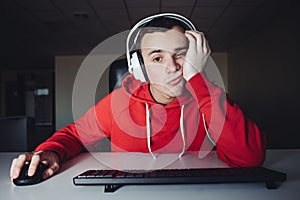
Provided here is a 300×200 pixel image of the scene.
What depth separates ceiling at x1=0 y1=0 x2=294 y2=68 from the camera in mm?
2639

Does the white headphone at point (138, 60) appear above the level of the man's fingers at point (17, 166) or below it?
above

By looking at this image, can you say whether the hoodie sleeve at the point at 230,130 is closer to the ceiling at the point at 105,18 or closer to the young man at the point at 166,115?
the young man at the point at 166,115

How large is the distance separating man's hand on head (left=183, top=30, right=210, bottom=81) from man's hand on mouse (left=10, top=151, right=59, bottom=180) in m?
0.34

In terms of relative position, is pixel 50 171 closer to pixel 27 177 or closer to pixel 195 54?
pixel 27 177

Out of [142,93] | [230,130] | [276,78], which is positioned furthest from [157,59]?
[276,78]

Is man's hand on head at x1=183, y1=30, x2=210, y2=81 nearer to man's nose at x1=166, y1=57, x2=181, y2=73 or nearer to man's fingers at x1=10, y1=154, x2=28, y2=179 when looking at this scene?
man's nose at x1=166, y1=57, x2=181, y2=73

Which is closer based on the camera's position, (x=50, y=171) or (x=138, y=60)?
(x=50, y=171)

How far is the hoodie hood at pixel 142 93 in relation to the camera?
822 millimetres

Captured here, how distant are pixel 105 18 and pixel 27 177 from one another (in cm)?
273

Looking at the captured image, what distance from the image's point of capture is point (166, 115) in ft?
2.78

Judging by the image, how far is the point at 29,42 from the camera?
418 centimetres

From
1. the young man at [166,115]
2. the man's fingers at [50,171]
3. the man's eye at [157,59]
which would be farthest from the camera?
the man's eye at [157,59]

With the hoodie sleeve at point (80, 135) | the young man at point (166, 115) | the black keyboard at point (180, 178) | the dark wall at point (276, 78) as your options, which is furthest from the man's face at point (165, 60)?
the dark wall at point (276, 78)

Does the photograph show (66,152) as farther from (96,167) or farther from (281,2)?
(281,2)
